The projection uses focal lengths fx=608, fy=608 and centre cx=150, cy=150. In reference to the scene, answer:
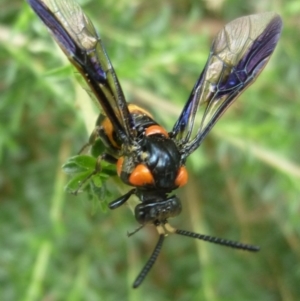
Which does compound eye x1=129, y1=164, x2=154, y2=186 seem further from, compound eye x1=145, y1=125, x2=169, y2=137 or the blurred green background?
the blurred green background

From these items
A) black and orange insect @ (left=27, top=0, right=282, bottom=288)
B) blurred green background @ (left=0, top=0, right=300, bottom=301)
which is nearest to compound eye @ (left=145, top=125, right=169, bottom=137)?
black and orange insect @ (left=27, top=0, right=282, bottom=288)

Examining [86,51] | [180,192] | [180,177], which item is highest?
[86,51]

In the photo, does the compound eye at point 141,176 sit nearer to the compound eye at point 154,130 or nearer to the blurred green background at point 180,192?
the compound eye at point 154,130

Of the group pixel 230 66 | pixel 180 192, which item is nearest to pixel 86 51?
pixel 230 66

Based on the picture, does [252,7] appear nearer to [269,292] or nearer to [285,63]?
[285,63]

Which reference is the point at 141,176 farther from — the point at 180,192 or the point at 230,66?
the point at 180,192

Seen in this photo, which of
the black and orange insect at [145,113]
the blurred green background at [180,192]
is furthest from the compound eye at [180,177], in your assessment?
the blurred green background at [180,192]
